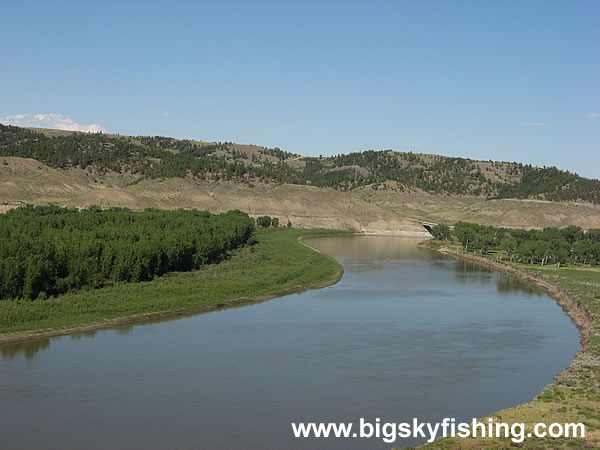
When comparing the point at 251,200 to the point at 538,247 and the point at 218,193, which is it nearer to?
the point at 218,193

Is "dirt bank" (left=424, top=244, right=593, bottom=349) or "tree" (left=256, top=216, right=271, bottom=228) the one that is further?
"tree" (left=256, top=216, right=271, bottom=228)

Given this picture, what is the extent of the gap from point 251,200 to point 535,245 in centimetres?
7828

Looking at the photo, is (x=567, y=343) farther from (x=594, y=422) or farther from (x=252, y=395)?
(x=252, y=395)

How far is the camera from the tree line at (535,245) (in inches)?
3457

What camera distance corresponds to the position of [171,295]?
48656 mm

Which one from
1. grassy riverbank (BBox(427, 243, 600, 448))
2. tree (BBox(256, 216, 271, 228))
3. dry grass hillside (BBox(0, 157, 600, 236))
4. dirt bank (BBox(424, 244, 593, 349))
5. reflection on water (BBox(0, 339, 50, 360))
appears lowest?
reflection on water (BBox(0, 339, 50, 360))

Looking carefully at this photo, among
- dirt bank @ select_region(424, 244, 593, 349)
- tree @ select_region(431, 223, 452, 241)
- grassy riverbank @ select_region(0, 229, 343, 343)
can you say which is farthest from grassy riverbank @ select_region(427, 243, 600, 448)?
tree @ select_region(431, 223, 452, 241)

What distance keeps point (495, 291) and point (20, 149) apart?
526ft

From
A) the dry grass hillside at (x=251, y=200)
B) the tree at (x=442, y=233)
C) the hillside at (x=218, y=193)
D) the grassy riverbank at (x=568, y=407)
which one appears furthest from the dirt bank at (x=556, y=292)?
the hillside at (x=218, y=193)

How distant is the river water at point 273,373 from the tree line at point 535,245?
3729 cm

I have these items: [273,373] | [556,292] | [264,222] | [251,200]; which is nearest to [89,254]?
[273,373]

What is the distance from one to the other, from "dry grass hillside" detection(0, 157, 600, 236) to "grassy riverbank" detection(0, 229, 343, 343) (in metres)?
70.6

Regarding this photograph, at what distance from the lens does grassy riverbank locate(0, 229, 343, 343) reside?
3925 cm

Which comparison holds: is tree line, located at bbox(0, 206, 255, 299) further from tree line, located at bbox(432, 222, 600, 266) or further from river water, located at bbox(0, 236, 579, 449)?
tree line, located at bbox(432, 222, 600, 266)
